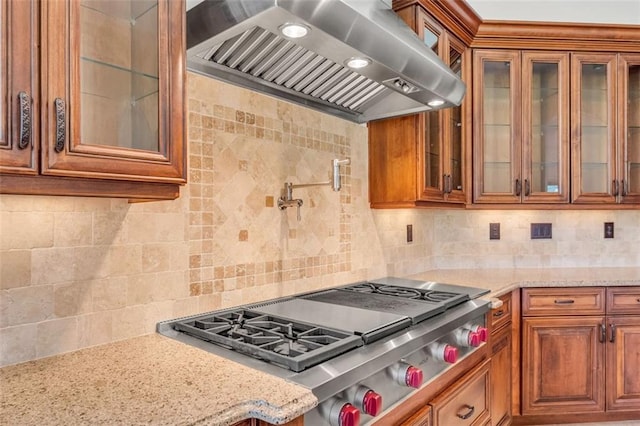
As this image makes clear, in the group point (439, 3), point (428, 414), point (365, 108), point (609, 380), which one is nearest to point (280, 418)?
point (428, 414)

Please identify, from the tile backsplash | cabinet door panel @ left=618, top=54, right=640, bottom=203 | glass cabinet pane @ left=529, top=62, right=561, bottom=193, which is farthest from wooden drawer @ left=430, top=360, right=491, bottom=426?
cabinet door panel @ left=618, top=54, right=640, bottom=203

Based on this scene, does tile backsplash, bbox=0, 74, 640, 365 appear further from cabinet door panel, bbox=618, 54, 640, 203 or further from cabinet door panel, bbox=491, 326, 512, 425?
cabinet door panel, bbox=618, 54, 640, 203

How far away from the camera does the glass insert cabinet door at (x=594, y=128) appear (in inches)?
111

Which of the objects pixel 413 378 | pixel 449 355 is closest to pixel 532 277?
pixel 449 355

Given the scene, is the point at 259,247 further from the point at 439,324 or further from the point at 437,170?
the point at 437,170

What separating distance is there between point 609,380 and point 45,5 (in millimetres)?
3112

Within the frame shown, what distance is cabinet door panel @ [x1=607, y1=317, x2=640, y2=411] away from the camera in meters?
2.53

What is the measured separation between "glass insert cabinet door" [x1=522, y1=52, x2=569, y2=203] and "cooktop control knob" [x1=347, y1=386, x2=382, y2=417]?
2109 millimetres

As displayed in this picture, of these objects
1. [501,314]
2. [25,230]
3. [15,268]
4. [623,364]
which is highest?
[25,230]

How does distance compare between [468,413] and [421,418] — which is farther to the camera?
[468,413]

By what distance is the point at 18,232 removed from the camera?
1.18m

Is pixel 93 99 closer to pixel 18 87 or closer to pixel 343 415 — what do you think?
pixel 18 87

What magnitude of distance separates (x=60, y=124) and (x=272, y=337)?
79 cm

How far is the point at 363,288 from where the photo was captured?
2.21 m
